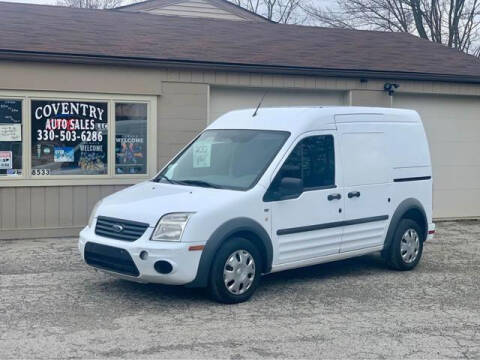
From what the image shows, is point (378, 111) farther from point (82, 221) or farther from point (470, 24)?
point (470, 24)

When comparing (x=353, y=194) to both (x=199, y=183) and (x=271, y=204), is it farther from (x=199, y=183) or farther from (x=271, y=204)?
(x=199, y=183)

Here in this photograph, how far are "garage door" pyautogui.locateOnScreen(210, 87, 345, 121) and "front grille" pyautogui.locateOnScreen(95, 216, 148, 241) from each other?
16.7 feet

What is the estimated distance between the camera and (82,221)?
36.9ft

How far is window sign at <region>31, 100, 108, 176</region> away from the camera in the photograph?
1099cm

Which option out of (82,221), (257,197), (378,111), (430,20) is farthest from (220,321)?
(430,20)

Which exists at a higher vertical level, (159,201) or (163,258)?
(159,201)

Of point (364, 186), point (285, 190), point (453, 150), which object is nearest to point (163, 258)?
point (285, 190)

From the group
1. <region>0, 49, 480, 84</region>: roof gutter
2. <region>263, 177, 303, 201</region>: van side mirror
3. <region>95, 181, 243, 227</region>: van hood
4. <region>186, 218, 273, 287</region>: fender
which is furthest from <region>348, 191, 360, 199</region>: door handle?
<region>0, 49, 480, 84</region>: roof gutter

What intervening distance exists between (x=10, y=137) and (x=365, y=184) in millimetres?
5434

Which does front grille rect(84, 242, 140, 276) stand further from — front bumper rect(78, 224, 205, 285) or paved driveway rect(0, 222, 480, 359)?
paved driveway rect(0, 222, 480, 359)

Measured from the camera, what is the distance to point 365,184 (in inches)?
339

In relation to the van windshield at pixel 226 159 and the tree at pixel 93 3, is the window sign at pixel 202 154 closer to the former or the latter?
the van windshield at pixel 226 159

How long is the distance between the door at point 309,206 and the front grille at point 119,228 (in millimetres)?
1414

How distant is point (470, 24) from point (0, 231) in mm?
22133
